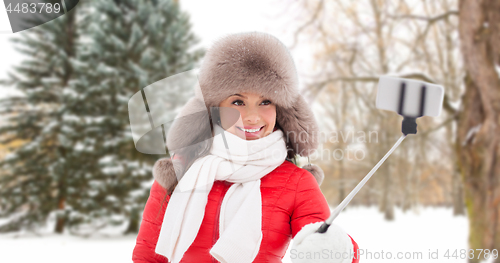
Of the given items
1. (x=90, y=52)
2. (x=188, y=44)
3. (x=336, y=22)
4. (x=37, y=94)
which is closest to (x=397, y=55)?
(x=336, y=22)

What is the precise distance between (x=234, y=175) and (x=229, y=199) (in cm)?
9

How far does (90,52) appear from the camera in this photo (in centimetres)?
610

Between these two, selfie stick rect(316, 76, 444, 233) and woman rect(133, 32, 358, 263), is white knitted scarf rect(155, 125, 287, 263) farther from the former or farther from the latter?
selfie stick rect(316, 76, 444, 233)

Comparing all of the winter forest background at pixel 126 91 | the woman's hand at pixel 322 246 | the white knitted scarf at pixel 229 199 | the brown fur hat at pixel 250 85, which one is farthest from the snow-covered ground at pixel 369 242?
the woman's hand at pixel 322 246

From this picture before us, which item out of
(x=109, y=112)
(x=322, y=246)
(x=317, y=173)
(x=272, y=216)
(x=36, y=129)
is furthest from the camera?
(x=36, y=129)

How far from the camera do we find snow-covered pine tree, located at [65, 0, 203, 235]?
5.70m

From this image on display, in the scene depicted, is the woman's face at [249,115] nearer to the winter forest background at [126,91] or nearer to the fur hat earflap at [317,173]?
the fur hat earflap at [317,173]

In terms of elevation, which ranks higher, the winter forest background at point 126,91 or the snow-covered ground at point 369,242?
the winter forest background at point 126,91

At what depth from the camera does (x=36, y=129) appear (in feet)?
21.1

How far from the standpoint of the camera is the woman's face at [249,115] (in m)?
1.37

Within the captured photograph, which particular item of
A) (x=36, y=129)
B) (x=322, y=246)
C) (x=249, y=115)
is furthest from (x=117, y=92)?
(x=322, y=246)

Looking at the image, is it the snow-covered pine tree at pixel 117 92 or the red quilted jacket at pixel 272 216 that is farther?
the snow-covered pine tree at pixel 117 92

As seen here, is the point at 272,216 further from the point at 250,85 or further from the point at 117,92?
the point at 117,92

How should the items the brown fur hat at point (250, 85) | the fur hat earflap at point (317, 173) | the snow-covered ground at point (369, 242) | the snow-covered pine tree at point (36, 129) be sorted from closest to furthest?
the brown fur hat at point (250, 85)
the fur hat earflap at point (317, 173)
the snow-covered ground at point (369, 242)
the snow-covered pine tree at point (36, 129)
